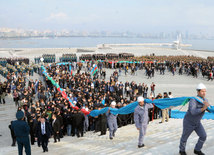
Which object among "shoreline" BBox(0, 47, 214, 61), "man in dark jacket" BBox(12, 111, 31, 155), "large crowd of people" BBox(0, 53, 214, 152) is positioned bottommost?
"large crowd of people" BBox(0, 53, 214, 152)

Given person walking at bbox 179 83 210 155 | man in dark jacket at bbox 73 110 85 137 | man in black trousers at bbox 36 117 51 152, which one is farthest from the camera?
man in dark jacket at bbox 73 110 85 137

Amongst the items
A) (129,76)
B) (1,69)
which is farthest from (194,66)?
(1,69)

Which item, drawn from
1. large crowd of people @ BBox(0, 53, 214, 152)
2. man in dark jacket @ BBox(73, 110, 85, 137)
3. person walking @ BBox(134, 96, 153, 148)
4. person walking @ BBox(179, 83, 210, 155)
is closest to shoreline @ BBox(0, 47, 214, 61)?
large crowd of people @ BBox(0, 53, 214, 152)

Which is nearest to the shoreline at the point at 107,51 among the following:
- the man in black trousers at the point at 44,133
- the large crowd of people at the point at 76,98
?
the large crowd of people at the point at 76,98

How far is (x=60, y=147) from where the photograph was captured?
24.5 ft

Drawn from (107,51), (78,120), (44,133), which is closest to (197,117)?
(44,133)

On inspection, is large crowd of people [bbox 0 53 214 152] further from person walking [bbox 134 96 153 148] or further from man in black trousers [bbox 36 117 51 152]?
person walking [bbox 134 96 153 148]

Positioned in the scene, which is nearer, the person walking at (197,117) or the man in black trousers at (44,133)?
the person walking at (197,117)

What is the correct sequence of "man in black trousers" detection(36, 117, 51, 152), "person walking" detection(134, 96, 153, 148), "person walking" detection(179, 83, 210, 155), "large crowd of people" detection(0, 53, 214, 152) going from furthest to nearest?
"large crowd of people" detection(0, 53, 214, 152)
"man in black trousers" detection(36, 117, 51, 152)
"person walking" detection(134, 96, 153, 148)
"person walking" detection(179, 83, 210, 155)

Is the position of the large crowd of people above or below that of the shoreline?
below

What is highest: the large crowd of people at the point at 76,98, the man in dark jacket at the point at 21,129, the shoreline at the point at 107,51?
the man in dark jacket at the point at 21,129

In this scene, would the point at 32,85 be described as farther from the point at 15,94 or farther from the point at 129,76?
the point at 129,76

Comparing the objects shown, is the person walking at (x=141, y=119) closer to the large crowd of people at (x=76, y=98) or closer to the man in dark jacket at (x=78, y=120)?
the large crowd of people at (x=76, y=98)

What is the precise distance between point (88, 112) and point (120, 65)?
21.0 metres
